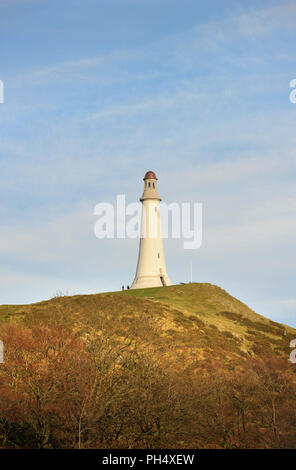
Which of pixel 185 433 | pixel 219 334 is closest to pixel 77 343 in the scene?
pixel 185 433

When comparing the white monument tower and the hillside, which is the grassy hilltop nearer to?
the hillside

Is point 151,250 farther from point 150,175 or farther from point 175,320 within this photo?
point 175,320

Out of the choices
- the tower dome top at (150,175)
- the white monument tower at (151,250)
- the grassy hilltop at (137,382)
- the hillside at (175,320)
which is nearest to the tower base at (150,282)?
the white monument tower at (151,250)

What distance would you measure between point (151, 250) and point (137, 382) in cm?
5095

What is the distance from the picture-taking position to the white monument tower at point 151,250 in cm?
8012

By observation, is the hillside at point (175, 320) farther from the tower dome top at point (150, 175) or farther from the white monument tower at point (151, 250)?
the tower dome top at point (150, 175)

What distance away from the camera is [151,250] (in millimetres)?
80250

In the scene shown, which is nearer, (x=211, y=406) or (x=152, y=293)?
(x=211, y=406)

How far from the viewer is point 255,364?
156ft

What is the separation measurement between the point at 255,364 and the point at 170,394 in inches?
744

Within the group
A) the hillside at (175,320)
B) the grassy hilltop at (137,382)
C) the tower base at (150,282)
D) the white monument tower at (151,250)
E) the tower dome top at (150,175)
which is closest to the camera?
the grassy hilltop at (137,382)

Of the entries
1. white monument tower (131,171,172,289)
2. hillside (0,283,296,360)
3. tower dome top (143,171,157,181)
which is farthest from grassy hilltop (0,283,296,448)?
tower dome top (143,171,157,181)
